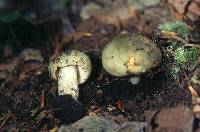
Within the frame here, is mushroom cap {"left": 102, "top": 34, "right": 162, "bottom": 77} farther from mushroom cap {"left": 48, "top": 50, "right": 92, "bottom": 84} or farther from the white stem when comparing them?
the white stem

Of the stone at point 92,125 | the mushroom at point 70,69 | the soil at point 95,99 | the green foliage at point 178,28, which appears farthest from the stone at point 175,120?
the green foliage at point 178,28

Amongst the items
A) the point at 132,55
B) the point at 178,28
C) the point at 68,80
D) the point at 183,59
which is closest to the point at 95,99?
the point at 68,80

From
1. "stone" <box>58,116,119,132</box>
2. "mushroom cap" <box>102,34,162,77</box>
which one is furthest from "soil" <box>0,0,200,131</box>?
"mushroom cap" <box>102,34,162,77</box>

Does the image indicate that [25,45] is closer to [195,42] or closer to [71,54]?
[71,54]

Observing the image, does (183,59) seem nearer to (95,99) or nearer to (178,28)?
(178,28)

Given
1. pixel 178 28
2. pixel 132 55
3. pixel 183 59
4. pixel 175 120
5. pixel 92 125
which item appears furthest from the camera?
pixel 178 28
